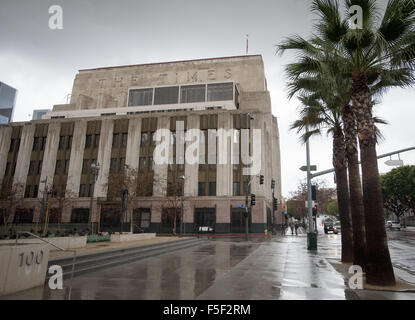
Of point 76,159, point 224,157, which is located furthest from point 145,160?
point 224,157

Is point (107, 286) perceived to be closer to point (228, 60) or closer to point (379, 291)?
point (379, 291)

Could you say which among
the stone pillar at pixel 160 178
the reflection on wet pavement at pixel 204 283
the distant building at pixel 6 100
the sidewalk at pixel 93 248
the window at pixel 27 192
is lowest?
the reflection on wet pavement at pixel 204 283

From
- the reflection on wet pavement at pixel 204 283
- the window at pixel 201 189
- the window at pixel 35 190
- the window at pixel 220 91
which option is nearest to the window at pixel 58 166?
the window at pixel 35 190

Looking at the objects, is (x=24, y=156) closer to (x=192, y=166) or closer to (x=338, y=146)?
(x=192, y=166)

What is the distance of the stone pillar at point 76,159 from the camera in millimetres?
43812

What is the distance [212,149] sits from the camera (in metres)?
41.2

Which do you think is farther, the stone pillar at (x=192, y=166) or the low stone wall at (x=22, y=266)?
the stone pillar at (x=192, y=166)

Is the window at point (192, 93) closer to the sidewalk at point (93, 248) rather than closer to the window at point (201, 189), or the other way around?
the window at point (201, 189)

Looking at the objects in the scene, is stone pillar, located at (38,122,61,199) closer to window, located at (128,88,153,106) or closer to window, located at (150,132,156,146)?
window, located at (128,88,153,106)

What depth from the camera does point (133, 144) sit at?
4403 centimetres

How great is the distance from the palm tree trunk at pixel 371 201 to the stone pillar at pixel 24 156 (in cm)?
5065

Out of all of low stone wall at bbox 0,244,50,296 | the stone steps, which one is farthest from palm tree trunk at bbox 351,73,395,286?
low stone wall at bbox 0,244,50,296

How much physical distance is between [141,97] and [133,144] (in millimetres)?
18311
